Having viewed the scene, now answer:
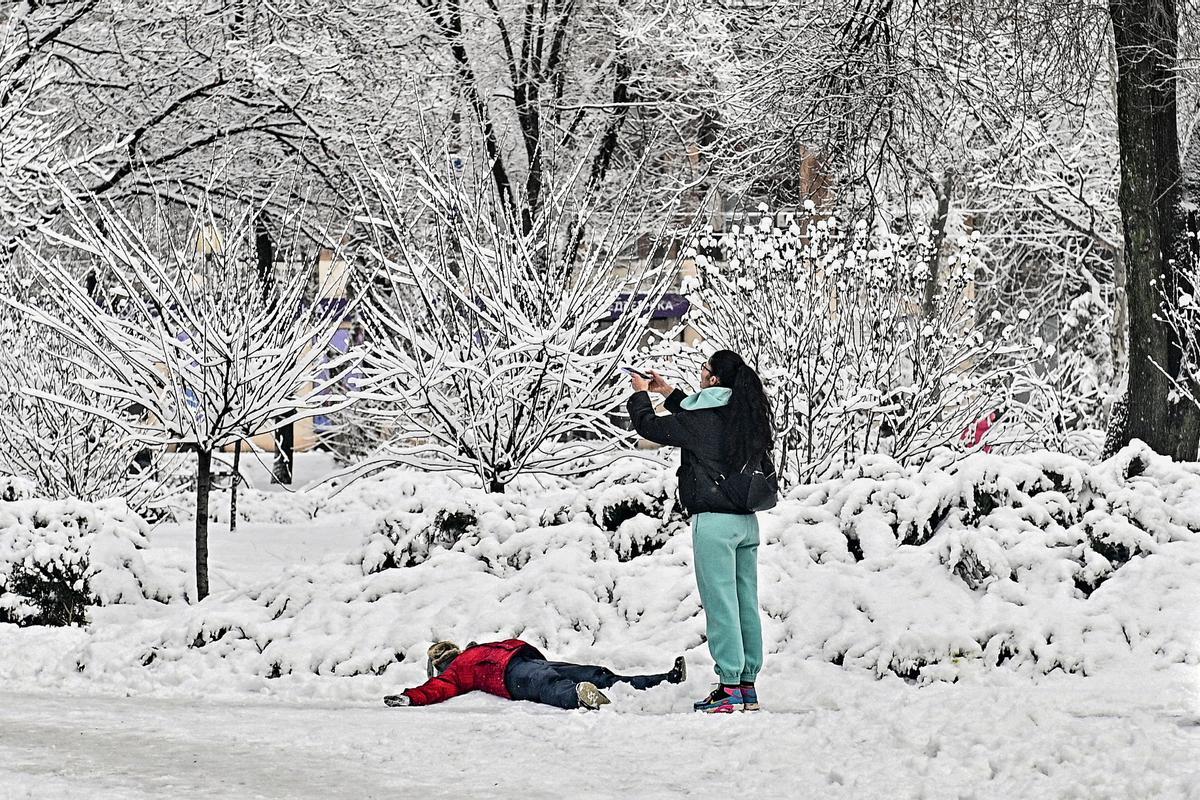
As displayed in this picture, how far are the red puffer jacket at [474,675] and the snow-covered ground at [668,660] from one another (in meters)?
0.10

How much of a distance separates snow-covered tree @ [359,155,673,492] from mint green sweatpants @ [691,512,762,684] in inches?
170

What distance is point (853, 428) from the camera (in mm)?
12633

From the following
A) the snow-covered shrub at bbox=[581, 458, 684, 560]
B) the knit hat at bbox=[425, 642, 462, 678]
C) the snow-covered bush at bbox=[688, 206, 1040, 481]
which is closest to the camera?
the knit hat at bbox=[425, 642, 462, 678]

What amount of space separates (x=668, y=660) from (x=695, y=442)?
1495 millimetres

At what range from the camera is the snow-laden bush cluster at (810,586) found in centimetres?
723

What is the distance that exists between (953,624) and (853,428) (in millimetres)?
5452

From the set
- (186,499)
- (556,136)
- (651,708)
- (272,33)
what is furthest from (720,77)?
(651,708)

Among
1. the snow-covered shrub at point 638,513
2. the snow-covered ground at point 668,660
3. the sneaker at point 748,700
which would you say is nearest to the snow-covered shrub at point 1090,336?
the snow-covered shrub at point 638,513

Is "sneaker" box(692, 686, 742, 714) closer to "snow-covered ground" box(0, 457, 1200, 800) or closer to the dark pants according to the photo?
"snow-covered ground" box(0, 457, 1200, 800)

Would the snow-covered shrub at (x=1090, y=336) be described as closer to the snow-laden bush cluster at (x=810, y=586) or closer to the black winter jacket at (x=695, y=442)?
the snow-laden bush cluster at (x=810, y=586)

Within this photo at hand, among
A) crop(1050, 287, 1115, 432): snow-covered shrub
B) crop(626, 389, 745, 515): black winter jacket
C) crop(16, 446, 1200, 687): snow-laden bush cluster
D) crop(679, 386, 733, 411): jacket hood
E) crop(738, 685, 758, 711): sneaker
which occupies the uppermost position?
crop(1050, 287, 1115, 432): snow-covered shrub

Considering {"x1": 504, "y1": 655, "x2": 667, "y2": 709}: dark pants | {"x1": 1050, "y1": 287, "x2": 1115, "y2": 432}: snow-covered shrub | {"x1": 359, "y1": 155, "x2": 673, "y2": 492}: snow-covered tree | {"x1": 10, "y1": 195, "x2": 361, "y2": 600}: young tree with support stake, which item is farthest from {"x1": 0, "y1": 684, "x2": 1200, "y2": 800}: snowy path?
{"x1": 1050, "y1": 287, "x2": 1115, "y2": 432}: snow-covered shrub

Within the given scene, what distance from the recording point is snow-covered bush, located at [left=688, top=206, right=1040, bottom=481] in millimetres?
12398

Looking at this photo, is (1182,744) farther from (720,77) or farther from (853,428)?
(720,77)
